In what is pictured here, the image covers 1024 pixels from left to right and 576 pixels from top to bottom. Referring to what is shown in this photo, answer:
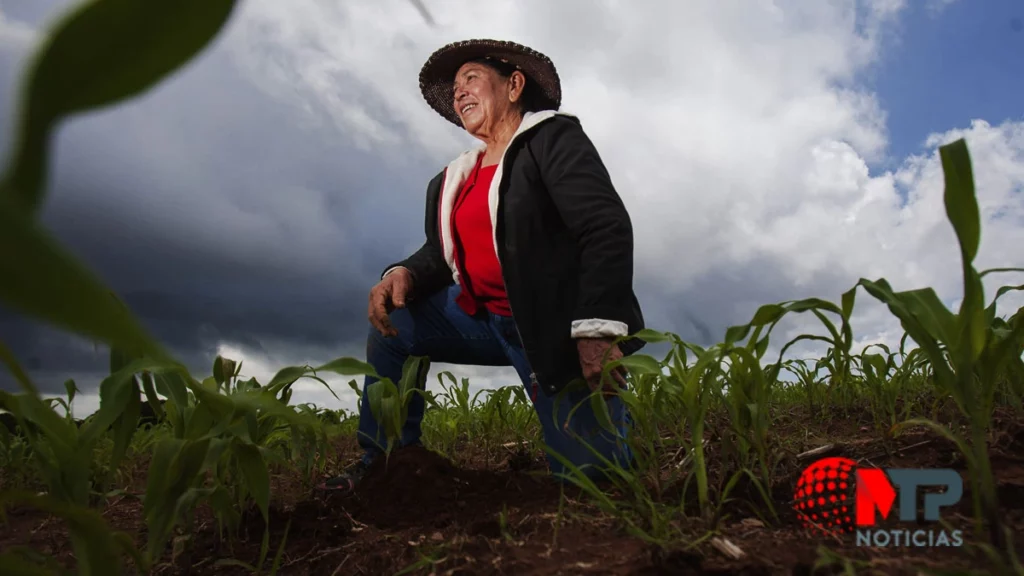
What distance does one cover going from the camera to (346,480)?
2.25 meters

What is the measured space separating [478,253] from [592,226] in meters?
0.60

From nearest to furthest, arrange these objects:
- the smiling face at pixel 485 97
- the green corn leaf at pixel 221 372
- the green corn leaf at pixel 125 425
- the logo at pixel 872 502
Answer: the logo at pixel 872 502 < the green corn leaf at pixel 125 425 < the green corn leaf at pixel 221 372 < the smiling face at pixel 485 97

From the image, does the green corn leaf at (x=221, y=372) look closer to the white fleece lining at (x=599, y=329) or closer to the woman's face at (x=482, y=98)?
the white fleece lining at (x=599, y=329)

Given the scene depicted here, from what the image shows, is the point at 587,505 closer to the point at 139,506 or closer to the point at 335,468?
the point at 335,468

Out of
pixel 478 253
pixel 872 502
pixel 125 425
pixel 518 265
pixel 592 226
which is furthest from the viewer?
pixel 478 253

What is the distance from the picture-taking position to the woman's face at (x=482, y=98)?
2670 mm

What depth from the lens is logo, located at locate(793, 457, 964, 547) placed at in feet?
3.83

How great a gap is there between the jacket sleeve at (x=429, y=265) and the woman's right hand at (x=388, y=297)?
0.20 ft

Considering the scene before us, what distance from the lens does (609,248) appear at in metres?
2.13

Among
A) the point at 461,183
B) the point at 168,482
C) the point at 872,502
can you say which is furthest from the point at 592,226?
the point at 168,482

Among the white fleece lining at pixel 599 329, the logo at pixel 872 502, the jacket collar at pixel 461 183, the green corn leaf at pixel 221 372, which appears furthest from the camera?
the jacket collar at pixel 461 183

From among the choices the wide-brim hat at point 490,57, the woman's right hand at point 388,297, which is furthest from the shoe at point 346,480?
the wide-brim hat at point 490,57

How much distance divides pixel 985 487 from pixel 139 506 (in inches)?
101

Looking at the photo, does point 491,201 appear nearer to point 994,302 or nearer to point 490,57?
point 490,57
